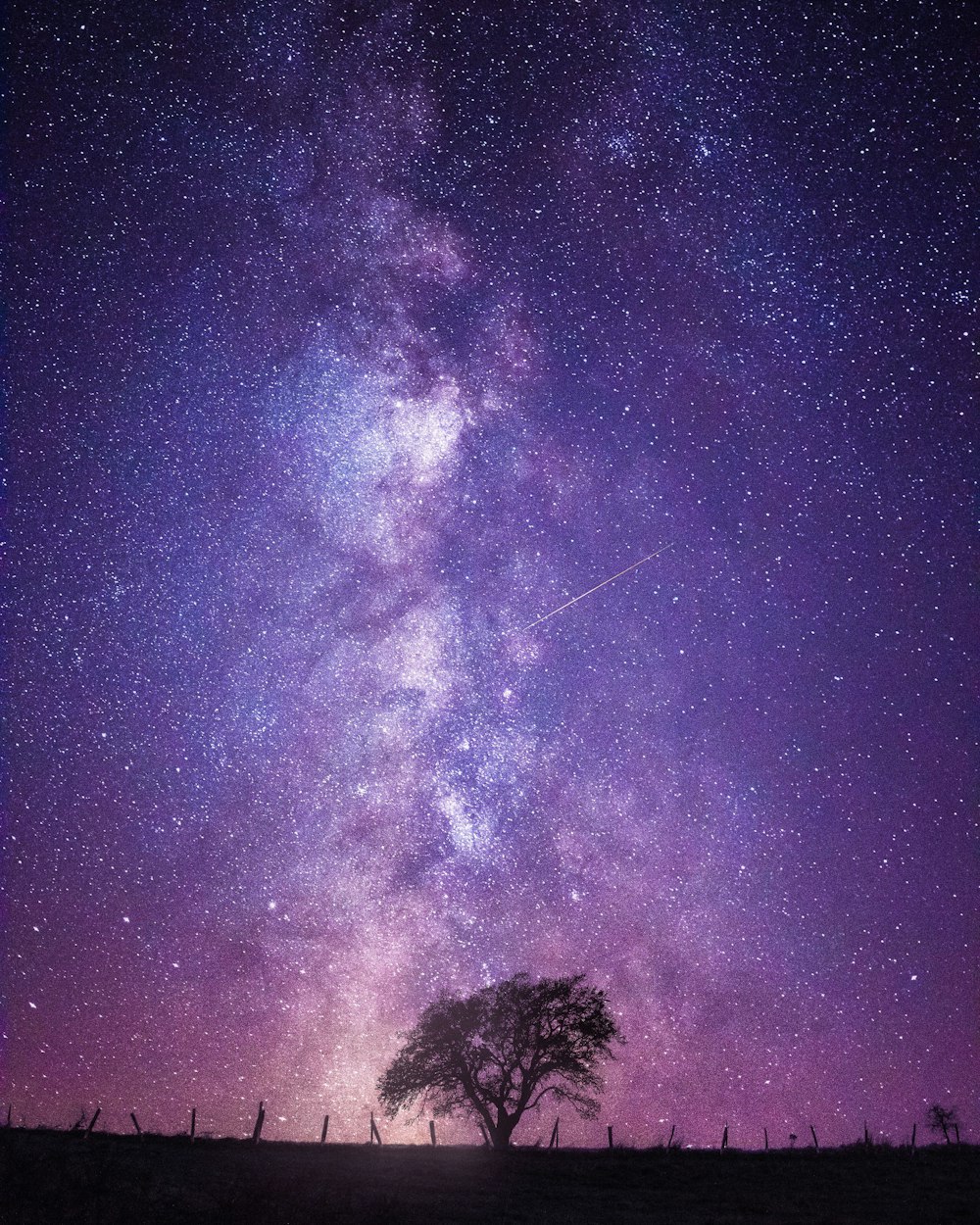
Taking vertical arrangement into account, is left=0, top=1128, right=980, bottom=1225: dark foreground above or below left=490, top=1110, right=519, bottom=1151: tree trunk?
below

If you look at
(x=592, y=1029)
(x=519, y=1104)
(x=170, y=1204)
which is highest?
(x=592, y=1029)

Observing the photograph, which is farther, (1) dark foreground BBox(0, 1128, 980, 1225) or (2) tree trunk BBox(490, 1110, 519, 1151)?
(2) tree trunk BBox(490, 1110, 519, 1151)

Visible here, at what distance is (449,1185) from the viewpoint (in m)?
24.5

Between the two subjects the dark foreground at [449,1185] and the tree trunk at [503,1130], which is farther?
the tree trunk at [503,1130]

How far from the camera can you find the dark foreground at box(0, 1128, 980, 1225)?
1784 cm

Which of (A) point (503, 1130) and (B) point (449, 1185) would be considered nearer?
(B) point (449, 1185)

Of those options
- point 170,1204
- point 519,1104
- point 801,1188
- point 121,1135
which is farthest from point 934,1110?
point 170,1204

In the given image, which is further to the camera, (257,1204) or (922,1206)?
(922,1206)

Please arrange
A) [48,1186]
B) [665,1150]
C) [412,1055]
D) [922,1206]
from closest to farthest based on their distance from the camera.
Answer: [48,1186]
[922,1206]
[665,1150]
[412,1055]

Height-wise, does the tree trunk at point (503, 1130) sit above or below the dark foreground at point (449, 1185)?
above

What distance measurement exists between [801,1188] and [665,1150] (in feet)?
42.6

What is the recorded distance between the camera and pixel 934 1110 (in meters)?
51.9

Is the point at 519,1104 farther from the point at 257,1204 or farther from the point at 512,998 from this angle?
the point at 257,1204

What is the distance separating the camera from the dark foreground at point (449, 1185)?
17.8 m
